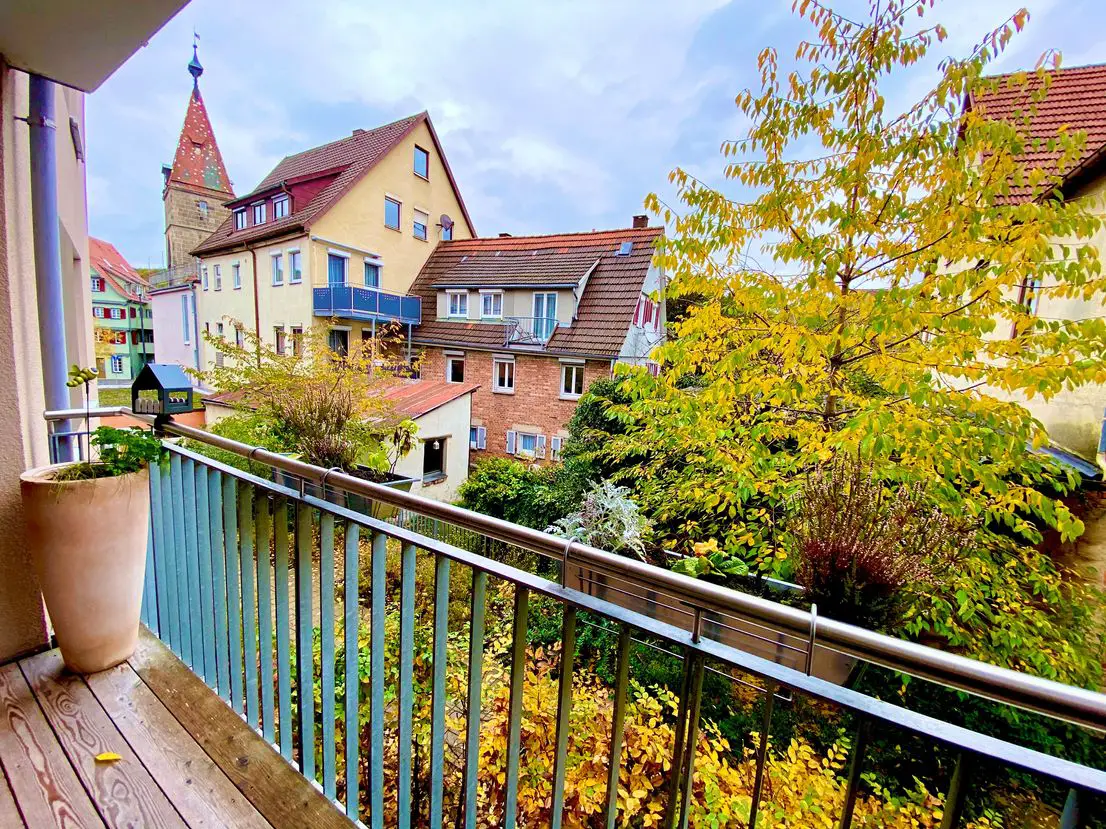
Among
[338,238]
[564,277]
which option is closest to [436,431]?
[564,277]

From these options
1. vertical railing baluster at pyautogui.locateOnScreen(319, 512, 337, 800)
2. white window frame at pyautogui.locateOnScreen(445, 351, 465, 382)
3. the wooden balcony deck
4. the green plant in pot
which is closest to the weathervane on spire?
white window frame at pyautogui.locateOnScreen(445, 351, 465, 382)

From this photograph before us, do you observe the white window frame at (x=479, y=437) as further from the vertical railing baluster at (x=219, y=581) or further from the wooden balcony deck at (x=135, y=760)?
the vertical railing baluster at (x=219, y=581)

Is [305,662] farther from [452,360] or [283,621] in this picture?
[452,360]

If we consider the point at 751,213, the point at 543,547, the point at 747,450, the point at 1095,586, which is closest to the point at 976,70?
the point at 751,213

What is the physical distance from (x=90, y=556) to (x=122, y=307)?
30684 millimetres

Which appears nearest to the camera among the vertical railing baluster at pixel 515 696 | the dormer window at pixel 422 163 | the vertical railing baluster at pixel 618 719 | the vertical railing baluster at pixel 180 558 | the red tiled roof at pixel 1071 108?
the vertical railing baluster at pixel 618 719

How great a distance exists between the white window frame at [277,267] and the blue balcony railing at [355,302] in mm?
1757

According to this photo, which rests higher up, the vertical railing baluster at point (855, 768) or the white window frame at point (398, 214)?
the white window frame at point (398, 214)

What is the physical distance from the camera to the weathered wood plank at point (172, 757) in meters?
1.18

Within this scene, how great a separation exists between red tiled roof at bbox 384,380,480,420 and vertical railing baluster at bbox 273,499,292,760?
7724mm

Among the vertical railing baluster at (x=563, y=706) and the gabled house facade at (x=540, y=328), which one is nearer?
the vertical railing baluster at (x=563, y=706)

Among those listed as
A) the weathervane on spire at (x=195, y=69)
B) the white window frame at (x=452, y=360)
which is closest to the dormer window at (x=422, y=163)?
the white window frame at (x=452, y=360)

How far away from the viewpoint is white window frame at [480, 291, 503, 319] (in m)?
13.5

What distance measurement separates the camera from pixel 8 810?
1.17 metres
